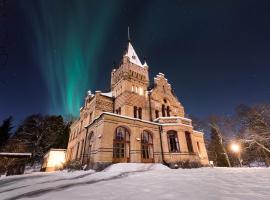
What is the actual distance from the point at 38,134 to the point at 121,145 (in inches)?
1400

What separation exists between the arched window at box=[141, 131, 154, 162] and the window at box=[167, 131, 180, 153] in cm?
257

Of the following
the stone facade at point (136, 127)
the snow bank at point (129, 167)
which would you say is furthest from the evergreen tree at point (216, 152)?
the snow bank at point (129, 167)

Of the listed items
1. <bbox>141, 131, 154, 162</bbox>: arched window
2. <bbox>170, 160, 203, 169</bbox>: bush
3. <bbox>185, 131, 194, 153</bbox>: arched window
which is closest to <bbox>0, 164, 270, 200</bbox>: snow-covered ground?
<bbox>170, 160, 203, 169</bbox>: bush

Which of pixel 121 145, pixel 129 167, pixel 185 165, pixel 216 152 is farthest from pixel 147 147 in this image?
pixel 216 152

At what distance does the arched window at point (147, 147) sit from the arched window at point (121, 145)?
224cm

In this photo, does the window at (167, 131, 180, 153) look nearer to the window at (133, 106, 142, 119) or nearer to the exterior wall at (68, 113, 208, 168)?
the exterior wall at (68, 113, 208, 168)

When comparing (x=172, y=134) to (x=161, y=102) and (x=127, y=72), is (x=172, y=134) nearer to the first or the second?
(x=161, y=102)

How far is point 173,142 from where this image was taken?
21.0 metres

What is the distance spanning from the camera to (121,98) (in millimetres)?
26547

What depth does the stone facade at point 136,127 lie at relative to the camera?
17844mm

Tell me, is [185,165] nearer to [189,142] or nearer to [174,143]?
[174,143]

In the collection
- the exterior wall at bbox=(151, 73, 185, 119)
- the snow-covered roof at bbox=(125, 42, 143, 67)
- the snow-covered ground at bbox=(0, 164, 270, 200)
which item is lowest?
the snow-covered ground at bbox=(0, 164, 270, 200)

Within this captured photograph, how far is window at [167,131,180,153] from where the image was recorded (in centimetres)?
2050

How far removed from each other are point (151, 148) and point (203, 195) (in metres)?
16.3
